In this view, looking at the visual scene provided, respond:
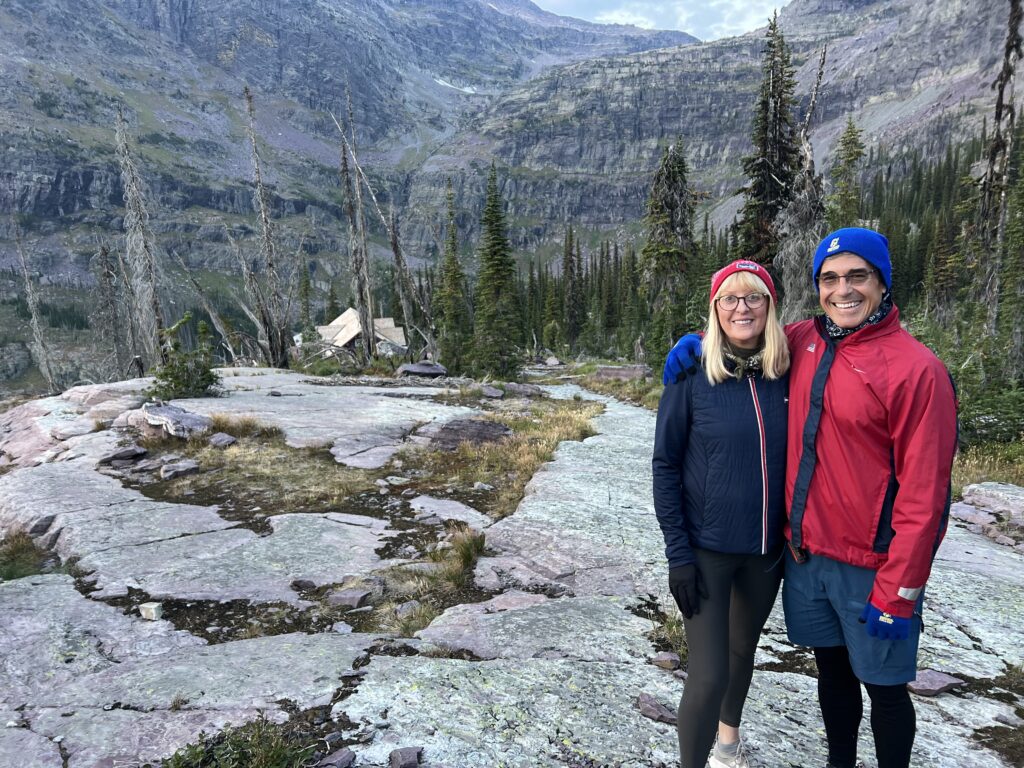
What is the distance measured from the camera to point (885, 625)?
2.33 m

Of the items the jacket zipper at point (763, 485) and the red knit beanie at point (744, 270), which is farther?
the red knit beanie at point (744, 270)

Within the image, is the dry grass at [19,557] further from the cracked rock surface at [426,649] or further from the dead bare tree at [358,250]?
the dead bare tree at [358,250]

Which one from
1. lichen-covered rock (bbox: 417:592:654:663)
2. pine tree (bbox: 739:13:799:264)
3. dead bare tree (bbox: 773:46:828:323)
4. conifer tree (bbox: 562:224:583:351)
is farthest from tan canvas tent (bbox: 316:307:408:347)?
lichen-covered rock (bbox: 417:592:654:663)

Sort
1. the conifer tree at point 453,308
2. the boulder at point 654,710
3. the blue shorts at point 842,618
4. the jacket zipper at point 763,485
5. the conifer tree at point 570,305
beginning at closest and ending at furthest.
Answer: the blue shorts at point 842,618 → the jacket zipper at point 763,485 → the boulder at point 654,710 → the conifer tree at point 453,308 → the conifer tree at point 570,305

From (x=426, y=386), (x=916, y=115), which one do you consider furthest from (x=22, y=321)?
(x=916, y=115)

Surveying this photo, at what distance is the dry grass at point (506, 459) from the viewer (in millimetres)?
9121

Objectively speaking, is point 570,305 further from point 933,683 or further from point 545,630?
point 933,683

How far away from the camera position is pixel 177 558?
20.2 feet

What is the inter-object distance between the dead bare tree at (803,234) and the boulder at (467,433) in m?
10.6

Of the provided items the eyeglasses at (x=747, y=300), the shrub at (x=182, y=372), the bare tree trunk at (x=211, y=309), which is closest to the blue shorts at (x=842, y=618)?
the eyeglasses at (x=747, y=300)

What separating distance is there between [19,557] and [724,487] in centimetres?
802

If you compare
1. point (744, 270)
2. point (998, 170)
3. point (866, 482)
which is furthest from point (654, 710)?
point (998, 170)

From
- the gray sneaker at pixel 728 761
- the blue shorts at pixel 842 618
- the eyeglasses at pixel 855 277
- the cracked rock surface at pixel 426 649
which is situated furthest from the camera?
the cracked rock surface at pixel 426 649

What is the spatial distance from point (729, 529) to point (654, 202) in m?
27.4
